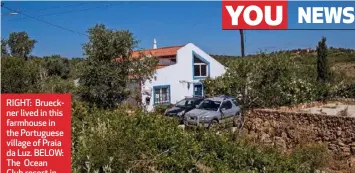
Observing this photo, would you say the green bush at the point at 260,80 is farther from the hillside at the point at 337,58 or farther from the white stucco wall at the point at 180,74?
the hillside at the point at 337,58

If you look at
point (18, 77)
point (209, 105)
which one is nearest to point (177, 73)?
point (209, 105)

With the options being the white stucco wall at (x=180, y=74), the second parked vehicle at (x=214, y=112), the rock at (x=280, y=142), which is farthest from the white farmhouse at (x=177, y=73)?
the rock at (x=280, y=142)

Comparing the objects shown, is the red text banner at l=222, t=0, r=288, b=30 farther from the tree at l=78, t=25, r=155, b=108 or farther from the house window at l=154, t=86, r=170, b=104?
the house window at l=154, t=86, r=170, b=104

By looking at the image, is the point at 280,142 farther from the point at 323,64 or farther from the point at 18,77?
the point at 323,64

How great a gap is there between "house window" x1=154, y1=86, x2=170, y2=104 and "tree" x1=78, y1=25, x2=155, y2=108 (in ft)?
22.8

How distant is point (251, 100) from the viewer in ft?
47.4

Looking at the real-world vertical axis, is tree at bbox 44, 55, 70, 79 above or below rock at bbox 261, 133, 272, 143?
above

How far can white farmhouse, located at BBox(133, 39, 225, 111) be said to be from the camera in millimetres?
24953

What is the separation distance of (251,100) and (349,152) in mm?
3980

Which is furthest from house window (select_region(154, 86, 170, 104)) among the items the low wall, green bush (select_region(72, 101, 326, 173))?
green bush (select_region(72, 101, 326, 173))

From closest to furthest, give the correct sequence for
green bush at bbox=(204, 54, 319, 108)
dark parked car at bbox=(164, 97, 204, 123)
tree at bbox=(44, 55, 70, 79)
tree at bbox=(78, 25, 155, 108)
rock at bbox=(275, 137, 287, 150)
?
rock at bbox=(275, 137, 287, 150)
green bush at bbox=(204, 54, 319, 108)
tree at bbox=(78, 25, 155, 108)
dark parked car at bbox=(164, 97, 204, 123)
tree at bbox=(44, 55, 70, 79)

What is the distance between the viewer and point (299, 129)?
12.7 meters

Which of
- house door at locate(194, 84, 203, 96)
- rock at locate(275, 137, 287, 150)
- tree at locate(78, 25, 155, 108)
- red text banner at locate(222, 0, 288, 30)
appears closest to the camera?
red text banner at locate(222, 0, 288, 30)

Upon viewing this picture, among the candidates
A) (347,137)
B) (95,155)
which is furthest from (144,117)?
(347,137)
